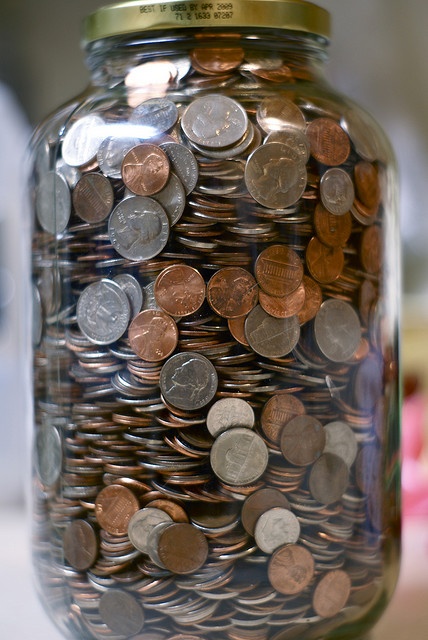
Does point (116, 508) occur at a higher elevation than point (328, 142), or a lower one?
lower

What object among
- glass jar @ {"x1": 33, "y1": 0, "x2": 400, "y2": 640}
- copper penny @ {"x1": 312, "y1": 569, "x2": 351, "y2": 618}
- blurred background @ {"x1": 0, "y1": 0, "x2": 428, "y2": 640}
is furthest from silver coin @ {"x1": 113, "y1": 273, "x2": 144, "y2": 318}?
blurred background @ {"x1": 0, "y1": 0, "x2": 428, "y2": 640}

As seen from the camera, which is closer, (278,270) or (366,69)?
(278,270)

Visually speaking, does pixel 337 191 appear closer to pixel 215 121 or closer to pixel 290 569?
pixel 215 121

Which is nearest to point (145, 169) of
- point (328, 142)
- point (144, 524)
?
point (328, 142)

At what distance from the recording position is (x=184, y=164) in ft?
1.77

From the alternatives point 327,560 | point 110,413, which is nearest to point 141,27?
point 110,413

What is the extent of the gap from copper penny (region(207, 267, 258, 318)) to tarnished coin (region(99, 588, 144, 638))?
0.65ft

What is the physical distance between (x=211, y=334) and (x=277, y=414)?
2.7 inches

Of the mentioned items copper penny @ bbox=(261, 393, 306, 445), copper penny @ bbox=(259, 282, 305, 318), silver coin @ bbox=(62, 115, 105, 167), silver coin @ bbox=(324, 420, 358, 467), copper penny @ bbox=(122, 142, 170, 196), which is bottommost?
silver coin @ bbox=(324, 420, 358, 467)

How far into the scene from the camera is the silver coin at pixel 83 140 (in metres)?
0.57

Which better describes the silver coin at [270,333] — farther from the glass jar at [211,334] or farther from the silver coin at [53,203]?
the silver coin at [53,203]

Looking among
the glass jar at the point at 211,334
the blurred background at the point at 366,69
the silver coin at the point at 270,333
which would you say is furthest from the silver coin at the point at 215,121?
the blurred background at the point at 366,69

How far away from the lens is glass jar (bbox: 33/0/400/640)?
0.54 meters

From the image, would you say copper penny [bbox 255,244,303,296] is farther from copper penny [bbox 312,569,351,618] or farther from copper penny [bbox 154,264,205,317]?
copper penny [bbox 312,569,351,618]
